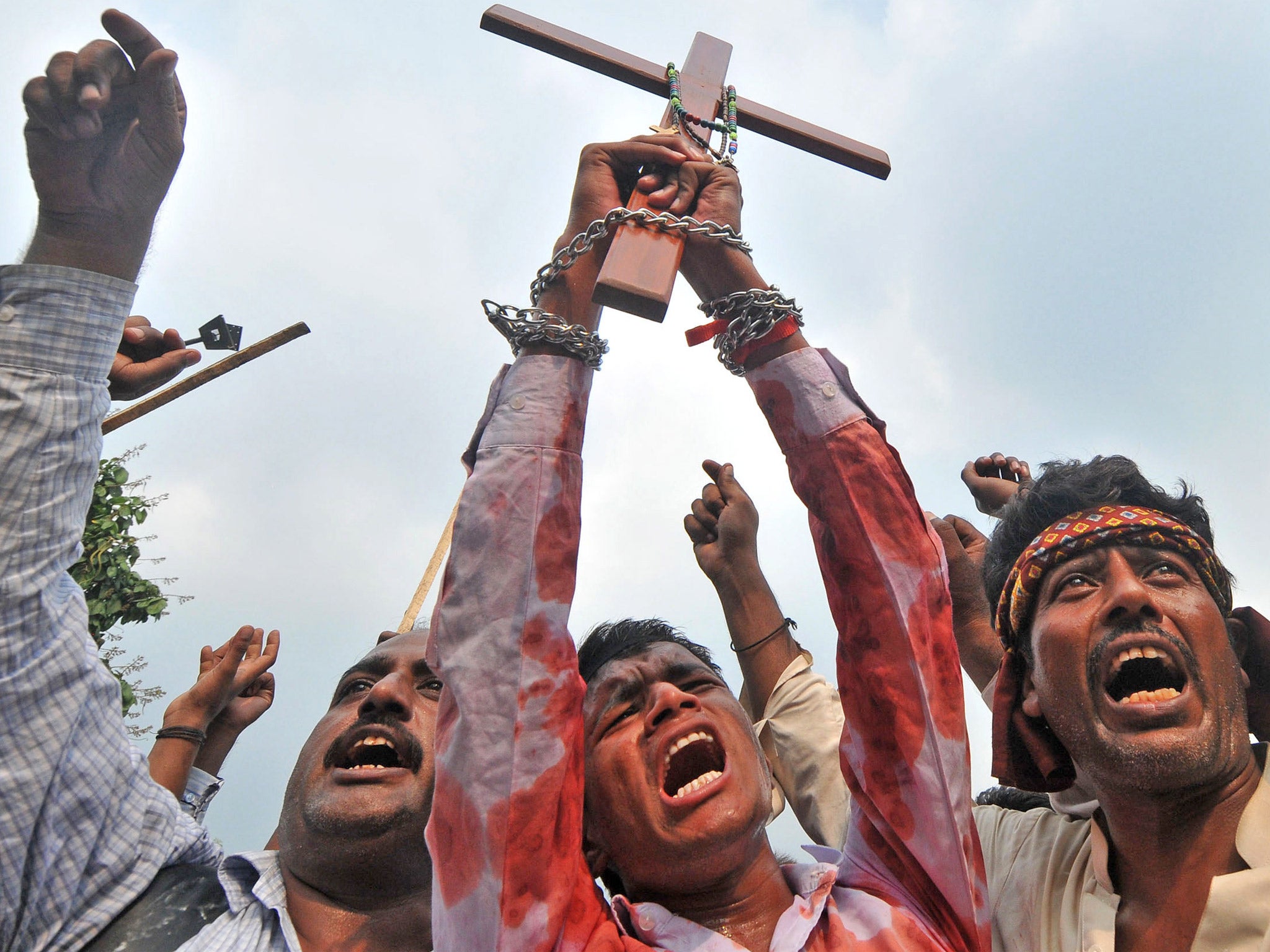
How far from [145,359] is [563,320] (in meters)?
1.17

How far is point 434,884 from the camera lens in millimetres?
2000

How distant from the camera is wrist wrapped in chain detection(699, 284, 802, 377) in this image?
7.89ft

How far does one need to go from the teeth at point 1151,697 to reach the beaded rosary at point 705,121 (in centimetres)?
189

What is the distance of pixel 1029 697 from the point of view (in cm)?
286

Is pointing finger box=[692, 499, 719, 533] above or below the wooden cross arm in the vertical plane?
below

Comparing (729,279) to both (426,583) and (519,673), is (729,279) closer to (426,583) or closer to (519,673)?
(519,673)

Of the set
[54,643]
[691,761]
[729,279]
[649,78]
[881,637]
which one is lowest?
[54,643]

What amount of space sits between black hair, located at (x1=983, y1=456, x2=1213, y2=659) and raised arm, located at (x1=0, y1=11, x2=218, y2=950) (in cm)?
264

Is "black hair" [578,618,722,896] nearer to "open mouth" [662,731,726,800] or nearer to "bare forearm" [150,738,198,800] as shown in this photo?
"open mouth" [662,731,726,800]

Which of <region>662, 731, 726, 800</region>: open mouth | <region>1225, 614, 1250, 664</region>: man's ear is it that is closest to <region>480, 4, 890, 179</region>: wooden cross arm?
<region>1225, 614, 1250, 664</region>: man's ear

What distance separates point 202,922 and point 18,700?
90cm

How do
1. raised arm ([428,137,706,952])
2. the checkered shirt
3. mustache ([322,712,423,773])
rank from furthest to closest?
mustache ([322,712,423,773]), the checkered shirt, raised arm ([428,137,706,952])

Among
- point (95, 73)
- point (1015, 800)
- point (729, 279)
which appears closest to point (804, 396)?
point (729, 279)

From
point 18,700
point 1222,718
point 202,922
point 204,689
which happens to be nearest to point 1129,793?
point 1222,718
